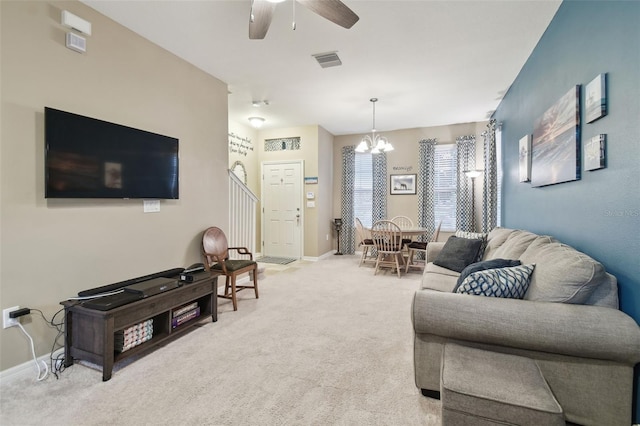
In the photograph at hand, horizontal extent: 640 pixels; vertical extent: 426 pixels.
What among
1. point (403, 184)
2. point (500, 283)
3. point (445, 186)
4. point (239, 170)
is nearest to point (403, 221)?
point (403, 184)

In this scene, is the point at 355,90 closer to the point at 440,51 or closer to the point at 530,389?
the point at 440,51

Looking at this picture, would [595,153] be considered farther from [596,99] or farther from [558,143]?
[558,143]

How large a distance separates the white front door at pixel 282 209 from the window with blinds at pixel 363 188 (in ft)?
4.61

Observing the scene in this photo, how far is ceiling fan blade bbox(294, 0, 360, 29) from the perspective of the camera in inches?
72.8

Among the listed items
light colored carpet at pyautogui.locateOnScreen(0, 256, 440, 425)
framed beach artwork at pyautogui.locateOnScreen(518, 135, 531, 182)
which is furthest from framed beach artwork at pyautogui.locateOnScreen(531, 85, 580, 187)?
light colored carpet at pyautogui.locateOnScreen(0, 256, 440, 425)

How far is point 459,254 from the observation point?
3191 millimetres

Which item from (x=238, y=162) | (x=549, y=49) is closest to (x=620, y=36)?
(x=549, y=49)

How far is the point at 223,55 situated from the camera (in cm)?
321

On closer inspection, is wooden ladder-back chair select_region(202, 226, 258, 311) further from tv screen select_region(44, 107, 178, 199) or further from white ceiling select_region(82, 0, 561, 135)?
white ceiling select_region(82, 0, 561, 135)

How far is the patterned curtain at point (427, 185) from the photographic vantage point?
610 centimetres

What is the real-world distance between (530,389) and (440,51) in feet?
10.2

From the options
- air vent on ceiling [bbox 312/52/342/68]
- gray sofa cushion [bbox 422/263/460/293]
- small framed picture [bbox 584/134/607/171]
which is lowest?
gray sofa cushion [bbox 422/263/460/293]

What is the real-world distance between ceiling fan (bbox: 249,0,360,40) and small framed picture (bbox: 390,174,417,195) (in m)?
4.67

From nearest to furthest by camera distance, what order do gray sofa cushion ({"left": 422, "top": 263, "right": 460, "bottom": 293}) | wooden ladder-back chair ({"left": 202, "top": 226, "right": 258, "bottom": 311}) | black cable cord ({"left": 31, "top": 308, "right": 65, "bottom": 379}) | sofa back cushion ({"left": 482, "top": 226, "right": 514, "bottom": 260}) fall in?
black cable cord ({"left": 31, "top": 308, "right": 65, "bottom": 379}) → gray sofa cushion ({"left": 422, "top": 263, "right": 460, "bottom": 293}) → sofa back cushion ({"left": 482, "top": 226, "right": 514, "bottom": 260}) → wooden ladder-back chair ({"left": 202, "top": 226, "right": 258, "bottom": 311})
